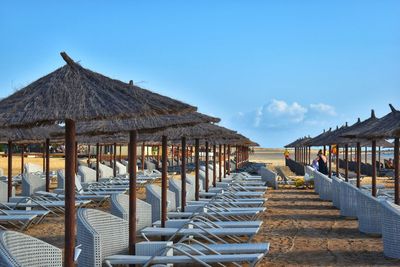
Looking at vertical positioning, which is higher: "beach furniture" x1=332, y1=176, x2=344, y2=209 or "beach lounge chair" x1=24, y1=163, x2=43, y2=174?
"beach lounge chair" x1=24, y1=163, x2=43, y2=174

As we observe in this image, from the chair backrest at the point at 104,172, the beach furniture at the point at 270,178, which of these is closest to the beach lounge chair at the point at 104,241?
the beach furniture at the point at 270,178

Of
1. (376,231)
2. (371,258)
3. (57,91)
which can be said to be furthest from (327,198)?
(57,91)

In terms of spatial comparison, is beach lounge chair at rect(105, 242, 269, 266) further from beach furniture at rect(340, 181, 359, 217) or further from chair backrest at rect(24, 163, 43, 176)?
chair backrest at rect(24, 163, 43, 176)

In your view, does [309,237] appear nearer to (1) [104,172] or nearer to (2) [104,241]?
(2) [104,241]

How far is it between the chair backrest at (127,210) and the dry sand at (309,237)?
3.88ft

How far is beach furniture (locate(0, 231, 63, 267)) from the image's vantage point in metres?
3.67

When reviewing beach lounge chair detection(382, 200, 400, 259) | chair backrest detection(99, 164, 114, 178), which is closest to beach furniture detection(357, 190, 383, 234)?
beach lounge chair detection(382, 200, 400, 259)

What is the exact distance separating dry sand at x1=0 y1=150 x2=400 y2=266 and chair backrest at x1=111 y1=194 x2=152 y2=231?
1183 mm

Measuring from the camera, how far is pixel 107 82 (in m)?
4.84

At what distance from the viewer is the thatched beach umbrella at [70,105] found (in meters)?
4.27

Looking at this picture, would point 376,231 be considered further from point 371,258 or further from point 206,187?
point 206,187

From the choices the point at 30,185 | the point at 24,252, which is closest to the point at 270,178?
the point at 30,185

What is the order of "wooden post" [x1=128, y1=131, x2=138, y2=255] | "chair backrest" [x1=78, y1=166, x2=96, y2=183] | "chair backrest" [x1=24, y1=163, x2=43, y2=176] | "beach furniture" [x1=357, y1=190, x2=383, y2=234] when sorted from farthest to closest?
"chair backrest" [x1=24, y1=163, x2=43, y2=176] → "chair backrest" [x1=78, y1=166, x2=96, y2=183] → "beach furniture" [x1=357, y1=190, x2=383, y2=234] → "wooden post" [x1=128, y1=131, x2=138, y2=255]

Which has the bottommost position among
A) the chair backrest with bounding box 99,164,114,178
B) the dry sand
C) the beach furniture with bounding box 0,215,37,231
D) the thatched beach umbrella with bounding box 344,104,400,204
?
the dry sand
